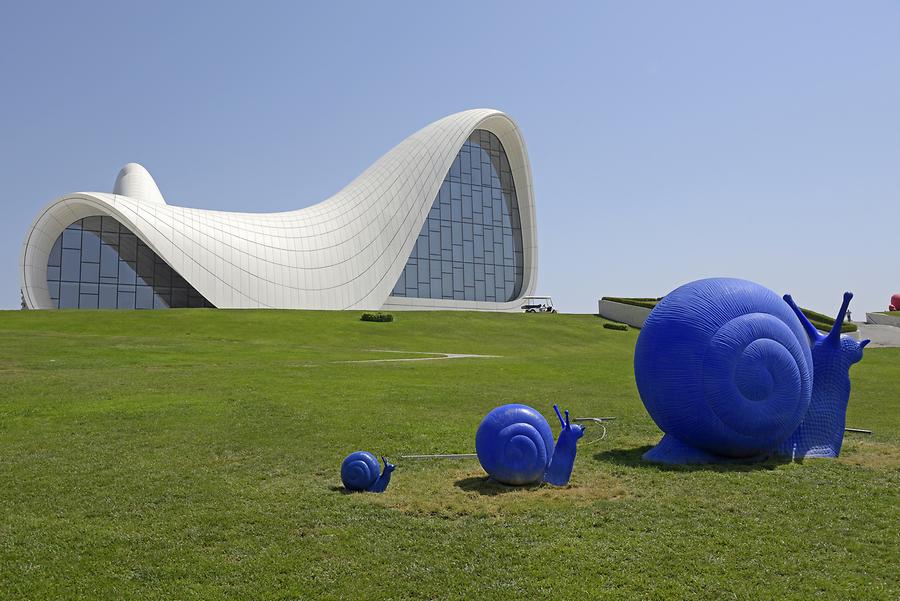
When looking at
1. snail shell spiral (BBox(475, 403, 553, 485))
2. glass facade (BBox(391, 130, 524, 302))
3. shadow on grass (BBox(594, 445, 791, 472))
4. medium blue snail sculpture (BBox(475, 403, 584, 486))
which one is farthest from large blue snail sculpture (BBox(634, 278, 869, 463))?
glass facade (BBox(391, 130, 524, 302))

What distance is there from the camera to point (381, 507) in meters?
7.71

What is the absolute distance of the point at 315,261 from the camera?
161 ft

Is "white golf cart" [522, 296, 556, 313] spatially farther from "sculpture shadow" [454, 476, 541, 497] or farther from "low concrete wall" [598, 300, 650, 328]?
"sculpture shadow" [454, 476, 541, 497]

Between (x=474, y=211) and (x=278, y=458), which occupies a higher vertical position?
(x=474, y=211)

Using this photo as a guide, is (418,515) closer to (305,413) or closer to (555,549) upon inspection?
(555,549)

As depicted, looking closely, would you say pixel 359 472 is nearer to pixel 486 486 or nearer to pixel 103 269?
pixel 486 486

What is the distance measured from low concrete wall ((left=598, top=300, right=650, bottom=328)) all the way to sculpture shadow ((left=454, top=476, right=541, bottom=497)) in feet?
127

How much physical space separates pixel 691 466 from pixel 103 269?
40163 millimetres

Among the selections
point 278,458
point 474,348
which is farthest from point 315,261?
point 278,458

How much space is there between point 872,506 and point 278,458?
6942 mm

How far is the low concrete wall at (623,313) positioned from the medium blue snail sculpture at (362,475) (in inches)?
1553

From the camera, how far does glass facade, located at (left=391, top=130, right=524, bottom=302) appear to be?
187 feet

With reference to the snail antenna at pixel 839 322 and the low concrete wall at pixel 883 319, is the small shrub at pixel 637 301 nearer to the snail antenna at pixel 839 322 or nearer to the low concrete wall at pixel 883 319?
the low concrete wall at pixel 883 319

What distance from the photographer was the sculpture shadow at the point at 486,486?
8.34m
